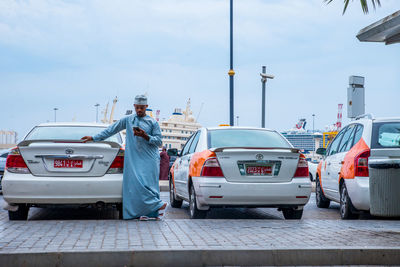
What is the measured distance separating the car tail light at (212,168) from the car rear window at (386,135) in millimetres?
2211

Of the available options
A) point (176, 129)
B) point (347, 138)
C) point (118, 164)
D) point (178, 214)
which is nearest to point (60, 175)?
point (118, 164)

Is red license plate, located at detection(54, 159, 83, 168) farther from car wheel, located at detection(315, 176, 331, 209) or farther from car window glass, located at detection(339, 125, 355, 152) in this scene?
car wheel, located at detection(315, 176, 331, 209)

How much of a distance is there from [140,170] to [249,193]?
4.99ft

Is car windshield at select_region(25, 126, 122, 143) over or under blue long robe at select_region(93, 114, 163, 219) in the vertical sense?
over

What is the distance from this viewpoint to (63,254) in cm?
499

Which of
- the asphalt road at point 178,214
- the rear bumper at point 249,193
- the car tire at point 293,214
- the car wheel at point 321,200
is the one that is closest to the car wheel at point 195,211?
the rear bumper at point 249,193

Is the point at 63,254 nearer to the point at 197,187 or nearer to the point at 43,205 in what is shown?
the point at 43,205

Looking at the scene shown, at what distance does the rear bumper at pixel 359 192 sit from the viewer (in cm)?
807

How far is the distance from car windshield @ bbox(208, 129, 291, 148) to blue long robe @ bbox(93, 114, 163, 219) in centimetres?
109

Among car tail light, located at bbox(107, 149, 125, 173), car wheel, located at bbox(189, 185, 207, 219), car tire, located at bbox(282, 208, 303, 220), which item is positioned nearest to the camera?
car tail light, located at bbox(107, 149, 125, 173)

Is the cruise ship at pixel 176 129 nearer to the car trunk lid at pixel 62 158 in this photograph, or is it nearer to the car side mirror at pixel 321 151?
the car side mirror at pixel 321 151

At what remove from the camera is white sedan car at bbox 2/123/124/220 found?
7.34m

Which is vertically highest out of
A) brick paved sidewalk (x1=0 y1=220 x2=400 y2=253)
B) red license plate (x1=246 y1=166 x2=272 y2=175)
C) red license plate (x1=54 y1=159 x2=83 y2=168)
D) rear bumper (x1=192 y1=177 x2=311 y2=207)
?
red license plate (x1=54 y1=159 x2=83 y2=168)

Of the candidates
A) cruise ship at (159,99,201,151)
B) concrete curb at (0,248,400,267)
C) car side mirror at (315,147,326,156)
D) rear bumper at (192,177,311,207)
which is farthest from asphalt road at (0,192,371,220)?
cruise ship at (159,99,201,151)
